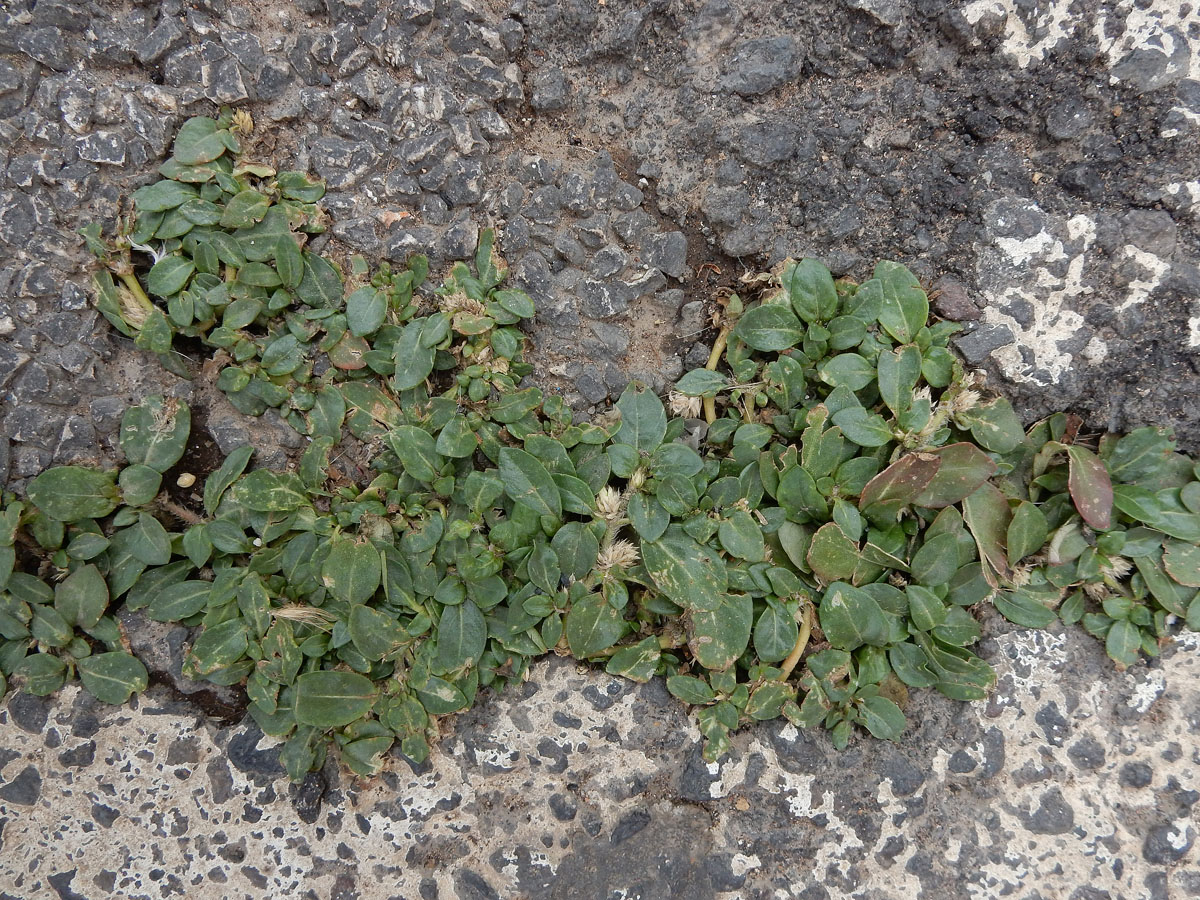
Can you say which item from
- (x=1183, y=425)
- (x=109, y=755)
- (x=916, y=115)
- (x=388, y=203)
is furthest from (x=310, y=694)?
(x=1183, y=425)

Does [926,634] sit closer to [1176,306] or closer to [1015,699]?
[1015,699]

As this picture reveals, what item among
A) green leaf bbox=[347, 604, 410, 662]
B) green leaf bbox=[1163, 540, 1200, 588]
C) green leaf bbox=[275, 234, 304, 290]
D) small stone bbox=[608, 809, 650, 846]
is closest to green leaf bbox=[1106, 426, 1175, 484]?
green leaf bbox=[1163, 540, 1200, 588]

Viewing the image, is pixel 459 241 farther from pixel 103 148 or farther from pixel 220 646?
pixel 220 646

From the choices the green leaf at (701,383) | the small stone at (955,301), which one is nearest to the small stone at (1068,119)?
the small stone at (955,301)

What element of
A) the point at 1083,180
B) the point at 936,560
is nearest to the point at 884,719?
the point at 936,560

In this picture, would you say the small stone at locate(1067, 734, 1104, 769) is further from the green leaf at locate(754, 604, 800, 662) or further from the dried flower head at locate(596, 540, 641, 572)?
the dried flower head at locate(596, 540, 641, 572)
